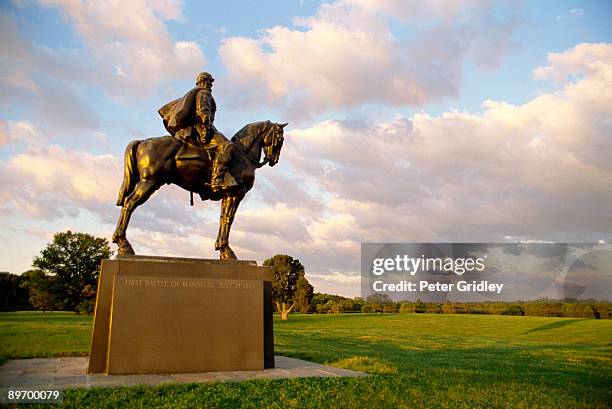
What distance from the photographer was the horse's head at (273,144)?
400 inches

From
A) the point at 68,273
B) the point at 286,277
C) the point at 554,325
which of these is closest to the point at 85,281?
the point at 68,273

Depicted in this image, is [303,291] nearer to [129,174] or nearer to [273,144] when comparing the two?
[273,144]

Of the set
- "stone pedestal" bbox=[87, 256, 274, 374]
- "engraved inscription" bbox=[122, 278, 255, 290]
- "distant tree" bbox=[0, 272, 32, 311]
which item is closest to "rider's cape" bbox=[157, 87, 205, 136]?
"stone pedestal" bbox=[87, 256, 274, 374]

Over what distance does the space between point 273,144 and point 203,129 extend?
1.55 meters

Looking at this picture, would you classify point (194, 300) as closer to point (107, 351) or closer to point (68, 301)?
point (107, 351)

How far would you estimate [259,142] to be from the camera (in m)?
10.2

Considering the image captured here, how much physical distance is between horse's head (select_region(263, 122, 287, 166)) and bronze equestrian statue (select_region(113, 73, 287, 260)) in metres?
0.46

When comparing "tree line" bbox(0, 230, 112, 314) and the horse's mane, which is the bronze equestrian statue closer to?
the horse's mane

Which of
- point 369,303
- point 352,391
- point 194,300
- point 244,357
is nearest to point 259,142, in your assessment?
point 194,300

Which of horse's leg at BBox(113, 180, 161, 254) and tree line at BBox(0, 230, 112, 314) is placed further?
tree line at BBox(0, 230, 112, 314)

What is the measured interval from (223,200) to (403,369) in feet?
16.3

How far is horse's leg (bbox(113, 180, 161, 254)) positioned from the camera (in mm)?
8844

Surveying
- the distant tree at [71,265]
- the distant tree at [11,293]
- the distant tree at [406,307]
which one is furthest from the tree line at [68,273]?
the distant tree at [406,307]

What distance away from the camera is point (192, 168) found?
9.40 meters
